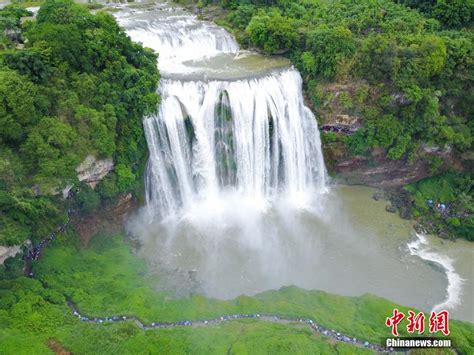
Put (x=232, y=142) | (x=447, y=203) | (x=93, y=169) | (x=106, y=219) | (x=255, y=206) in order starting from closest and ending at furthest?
(x=93, y=169) → (x=106, y=219) → (x=232, y=142) → (x=255, y=206) → (x=447, y=203)

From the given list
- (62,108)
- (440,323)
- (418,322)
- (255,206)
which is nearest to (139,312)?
(62,108)

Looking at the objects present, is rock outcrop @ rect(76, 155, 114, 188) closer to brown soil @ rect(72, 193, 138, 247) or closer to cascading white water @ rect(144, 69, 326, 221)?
brown soil @ rect(72, 193, 138, 247)

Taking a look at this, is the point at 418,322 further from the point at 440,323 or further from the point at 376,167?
the point at 376,167

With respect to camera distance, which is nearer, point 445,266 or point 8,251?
point 8,251

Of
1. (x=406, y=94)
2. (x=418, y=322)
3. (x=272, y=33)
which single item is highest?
(x=272, y=33)

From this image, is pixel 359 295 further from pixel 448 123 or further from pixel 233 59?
pixel 233 59

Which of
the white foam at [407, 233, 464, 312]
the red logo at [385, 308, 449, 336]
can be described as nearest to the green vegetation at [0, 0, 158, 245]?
the red logo at [385, 308, 449, 336]
